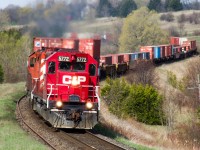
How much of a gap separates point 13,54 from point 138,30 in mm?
28003

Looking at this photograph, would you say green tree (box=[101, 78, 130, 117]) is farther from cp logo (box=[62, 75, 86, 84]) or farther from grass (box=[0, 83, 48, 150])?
cp logo (box=[62, 75, 86, 84])

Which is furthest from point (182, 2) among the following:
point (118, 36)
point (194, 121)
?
point (194, 121)

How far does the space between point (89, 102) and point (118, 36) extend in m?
68.0

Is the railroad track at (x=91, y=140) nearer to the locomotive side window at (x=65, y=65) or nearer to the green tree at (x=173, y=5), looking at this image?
the locomotive side window at (x=65, y=65)

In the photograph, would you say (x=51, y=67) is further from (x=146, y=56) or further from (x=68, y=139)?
(x=146, y=56)

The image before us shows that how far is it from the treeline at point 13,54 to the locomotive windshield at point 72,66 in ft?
106

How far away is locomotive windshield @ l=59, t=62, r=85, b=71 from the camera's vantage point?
54.2 feet

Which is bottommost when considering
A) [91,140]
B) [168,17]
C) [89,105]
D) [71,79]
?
[91,140]

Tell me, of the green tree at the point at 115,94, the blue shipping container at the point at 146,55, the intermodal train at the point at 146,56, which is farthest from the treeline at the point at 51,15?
the blue shipping container at the point at 146,55

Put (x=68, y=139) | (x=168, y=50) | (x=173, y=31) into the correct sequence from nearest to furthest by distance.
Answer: (x=68, y=139) → (x=168, y=50) → (x=173, y=31)

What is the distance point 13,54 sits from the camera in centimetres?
5788

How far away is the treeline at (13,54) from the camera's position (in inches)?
1966

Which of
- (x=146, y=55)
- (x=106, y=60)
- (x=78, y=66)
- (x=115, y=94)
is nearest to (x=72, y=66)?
(x=78, y=66)

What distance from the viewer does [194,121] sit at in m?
35.3
